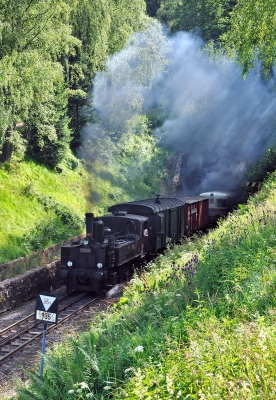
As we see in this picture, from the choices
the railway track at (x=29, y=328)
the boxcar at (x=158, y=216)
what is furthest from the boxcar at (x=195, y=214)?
the railway track at (x=29, y=328)

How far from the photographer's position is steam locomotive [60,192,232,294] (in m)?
15.0

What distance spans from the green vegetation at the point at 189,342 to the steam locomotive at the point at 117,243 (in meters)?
5.76

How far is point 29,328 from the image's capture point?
496 inches

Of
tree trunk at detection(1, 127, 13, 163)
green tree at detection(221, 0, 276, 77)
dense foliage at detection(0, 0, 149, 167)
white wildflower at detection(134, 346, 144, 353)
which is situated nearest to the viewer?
white wildflower at detection(134, 346, 144, 353)

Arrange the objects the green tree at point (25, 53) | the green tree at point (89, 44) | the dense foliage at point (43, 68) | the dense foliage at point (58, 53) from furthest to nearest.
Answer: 1. the green tree at point (89, 44)
2. the dense foliage at point (43, 68)
3. the green tree at point (25, 53)
4. the dense foliage at point (58, 53)

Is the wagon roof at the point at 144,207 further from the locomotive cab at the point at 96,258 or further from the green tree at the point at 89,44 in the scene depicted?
the green tree at the point at 89,44

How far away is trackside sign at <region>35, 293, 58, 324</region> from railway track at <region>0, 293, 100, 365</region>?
3600 mm

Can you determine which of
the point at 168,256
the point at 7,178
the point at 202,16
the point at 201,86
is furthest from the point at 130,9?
the point at 168,256

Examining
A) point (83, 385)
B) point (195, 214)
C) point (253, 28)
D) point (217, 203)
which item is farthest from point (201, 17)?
point (83, 385)

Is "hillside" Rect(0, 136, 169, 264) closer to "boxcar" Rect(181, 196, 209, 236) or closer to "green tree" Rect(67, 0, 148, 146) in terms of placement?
"green tree" Rect(67, 0, 148, 146)

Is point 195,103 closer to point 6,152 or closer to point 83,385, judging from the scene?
point 6,152

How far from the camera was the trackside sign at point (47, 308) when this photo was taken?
736cm

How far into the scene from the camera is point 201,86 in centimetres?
4066

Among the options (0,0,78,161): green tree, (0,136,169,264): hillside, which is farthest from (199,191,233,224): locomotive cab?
(0,0,78,161): green tree
